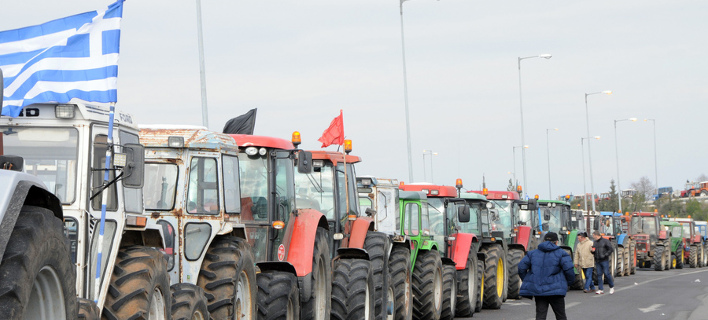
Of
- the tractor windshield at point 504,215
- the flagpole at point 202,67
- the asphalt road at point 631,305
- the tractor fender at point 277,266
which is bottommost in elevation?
the asphalt road at point 631,305

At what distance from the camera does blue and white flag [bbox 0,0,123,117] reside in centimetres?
786

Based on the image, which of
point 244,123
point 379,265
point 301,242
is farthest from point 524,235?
point 301,242

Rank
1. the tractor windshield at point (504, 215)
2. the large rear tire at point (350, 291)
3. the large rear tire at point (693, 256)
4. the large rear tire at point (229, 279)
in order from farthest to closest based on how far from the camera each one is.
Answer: the large rear tire at point (693, 256) → the tractor windshield at point (504, 215) → the large rear tire at point (350, 291) → the large rear tire at point (229, 279)

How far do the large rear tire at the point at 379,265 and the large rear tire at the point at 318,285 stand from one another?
1838mm

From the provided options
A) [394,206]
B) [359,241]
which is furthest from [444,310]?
[359,241]

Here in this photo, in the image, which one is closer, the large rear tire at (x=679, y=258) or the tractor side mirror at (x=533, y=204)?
the tractor side mirror at (x=533, y=204)

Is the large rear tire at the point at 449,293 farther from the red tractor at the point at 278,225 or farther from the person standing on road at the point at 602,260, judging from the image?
Result: the person standing on road at the point at 602,260

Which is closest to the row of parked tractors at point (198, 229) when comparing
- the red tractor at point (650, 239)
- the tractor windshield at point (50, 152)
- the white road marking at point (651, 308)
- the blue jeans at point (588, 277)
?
the tractor windshield at point (50, 152)

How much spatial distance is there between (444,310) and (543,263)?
21.6 feet

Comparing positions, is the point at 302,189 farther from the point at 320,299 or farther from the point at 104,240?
the point at 104,240

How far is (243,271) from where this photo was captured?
34.0ft

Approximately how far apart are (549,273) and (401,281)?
4.15m

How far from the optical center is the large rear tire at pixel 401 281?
1712 centimetres

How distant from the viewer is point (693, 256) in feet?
177
